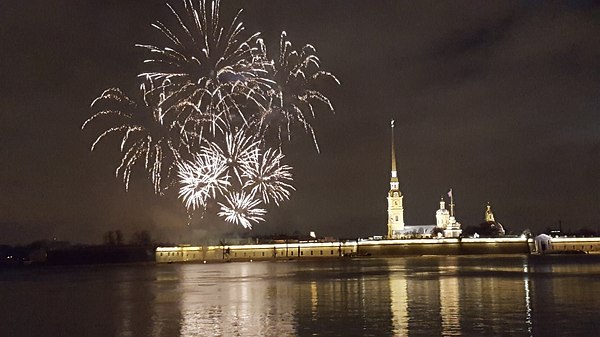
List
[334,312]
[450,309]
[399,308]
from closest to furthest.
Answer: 1. [450,309]
2. [334,312]
3. [399,308]

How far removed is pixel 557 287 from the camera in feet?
137

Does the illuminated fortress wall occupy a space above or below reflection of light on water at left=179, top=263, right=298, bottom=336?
above

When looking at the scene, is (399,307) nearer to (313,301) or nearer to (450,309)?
(450,309)

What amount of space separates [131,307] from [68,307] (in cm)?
481

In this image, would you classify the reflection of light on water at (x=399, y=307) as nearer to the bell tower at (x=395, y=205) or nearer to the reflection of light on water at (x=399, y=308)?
the reflection of light on water at (x=399, y=308)

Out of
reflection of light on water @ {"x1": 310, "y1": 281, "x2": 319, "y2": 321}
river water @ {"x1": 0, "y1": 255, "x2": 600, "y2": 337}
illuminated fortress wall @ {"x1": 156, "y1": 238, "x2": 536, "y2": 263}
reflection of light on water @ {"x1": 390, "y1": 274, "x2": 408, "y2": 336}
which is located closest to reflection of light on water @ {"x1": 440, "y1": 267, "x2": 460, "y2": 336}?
river water @ {"x1": 0, "y1": 255, "x2": 600, "y2": 337}

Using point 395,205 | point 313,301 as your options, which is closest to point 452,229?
point 395,205

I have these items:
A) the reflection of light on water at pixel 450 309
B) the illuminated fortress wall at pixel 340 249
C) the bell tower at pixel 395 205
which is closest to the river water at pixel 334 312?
the reflection of light on water at pixel 450 309

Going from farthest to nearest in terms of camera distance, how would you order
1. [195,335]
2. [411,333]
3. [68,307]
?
[68,307], [195,335], [411,333]

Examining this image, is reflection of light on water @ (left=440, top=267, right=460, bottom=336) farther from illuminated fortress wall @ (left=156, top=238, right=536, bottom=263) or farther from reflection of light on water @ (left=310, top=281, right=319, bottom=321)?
illuminated fortress wall @ (left=156, top=238, right=536, bottom=263)

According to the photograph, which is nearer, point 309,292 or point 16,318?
point 16,318

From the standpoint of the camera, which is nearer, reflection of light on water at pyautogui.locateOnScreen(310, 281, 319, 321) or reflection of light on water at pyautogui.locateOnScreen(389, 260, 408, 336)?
reflection of light on water at pyautogui.locateOnScreen(389, 260, 408, 336)

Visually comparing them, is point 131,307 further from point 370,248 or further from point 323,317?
point 370,248

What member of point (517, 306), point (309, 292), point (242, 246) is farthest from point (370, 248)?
point (517, 306)
